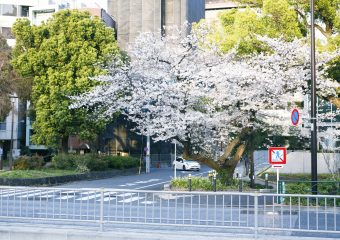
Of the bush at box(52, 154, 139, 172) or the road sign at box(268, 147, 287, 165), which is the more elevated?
the road sign at box(268, 147, 287, 165)

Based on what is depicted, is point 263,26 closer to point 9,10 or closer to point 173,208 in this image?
point 173,208

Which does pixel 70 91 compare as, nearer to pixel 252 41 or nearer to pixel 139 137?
pixel 252 41

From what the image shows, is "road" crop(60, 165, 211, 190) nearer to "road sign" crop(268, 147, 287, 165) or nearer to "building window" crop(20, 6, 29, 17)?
"road sign" crop(268, 147, 287, 165)

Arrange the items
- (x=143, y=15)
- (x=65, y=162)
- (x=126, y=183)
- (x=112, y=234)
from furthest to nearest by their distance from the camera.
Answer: (x=143, y=15) < (x=65, y=162) < (x=126, y=183) < (x=112, y=234)

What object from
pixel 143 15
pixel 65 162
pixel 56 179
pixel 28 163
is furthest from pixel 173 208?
pixel 143 15

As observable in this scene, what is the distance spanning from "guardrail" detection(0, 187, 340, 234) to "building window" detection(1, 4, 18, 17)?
47905 millimetres

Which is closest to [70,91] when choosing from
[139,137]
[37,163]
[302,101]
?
[37,163]

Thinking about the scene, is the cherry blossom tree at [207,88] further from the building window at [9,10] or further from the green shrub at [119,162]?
the building window at [9,10]

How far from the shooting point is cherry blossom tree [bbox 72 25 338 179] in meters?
21.9

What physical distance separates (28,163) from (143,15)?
1362 inches

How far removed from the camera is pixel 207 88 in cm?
2303

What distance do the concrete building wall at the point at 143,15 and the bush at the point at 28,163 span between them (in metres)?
30.1

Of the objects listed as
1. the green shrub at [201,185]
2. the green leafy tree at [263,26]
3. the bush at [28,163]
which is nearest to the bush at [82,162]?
the bush at [28,163]

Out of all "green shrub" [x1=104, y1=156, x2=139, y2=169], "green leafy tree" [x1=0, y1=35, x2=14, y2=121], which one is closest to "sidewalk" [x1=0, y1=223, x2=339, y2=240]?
"green leafy tree" [x1=0, y1=35, x2=14, y2=121]
